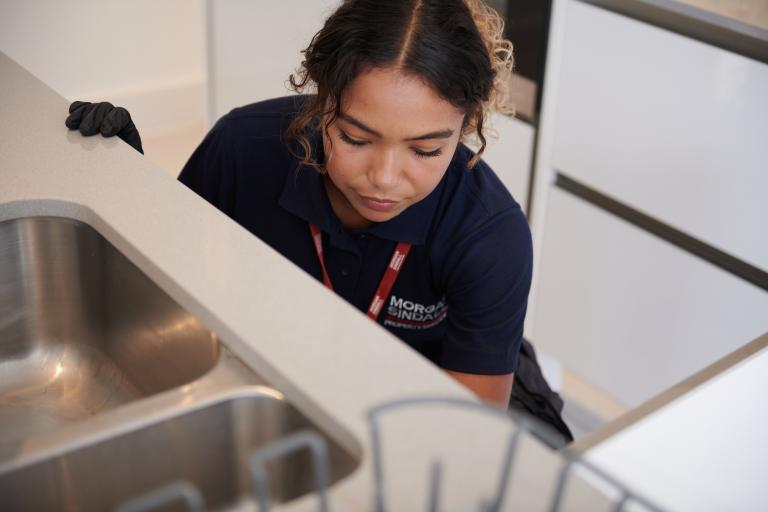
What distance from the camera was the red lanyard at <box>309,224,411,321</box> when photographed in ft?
4.43

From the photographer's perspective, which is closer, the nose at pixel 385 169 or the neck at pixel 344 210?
the nose at pixel 385 169

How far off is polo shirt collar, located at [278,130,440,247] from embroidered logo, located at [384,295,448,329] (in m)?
0.10

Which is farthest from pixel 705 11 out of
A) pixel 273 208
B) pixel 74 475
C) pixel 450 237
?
pixel 74 475

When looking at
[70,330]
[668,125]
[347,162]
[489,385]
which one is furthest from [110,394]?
[668,125]

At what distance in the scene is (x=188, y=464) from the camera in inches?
34.7

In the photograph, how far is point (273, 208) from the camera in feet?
4.66

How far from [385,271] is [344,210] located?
0.10 meters

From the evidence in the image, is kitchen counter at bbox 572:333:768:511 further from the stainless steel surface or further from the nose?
the nose

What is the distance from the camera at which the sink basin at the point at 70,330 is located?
1.07m

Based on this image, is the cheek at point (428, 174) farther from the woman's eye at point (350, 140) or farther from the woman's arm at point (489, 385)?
the woman's arm at point (489, 385)

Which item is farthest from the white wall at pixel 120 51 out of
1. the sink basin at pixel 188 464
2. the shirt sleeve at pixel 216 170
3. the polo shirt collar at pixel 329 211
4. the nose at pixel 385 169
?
the sink basin at pixel 188 464

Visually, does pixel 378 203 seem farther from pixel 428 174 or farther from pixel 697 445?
pixel 697 445

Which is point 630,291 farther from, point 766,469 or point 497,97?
point 766,469

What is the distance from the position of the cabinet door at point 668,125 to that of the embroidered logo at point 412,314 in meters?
0.74
